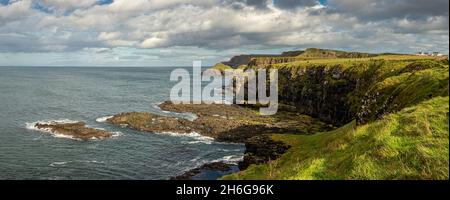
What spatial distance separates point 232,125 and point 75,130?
3482 centimetres

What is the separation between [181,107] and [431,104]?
107135 mm

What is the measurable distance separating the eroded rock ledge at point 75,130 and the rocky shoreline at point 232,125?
32.1 ft

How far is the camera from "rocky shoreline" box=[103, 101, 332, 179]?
6034 centimetres

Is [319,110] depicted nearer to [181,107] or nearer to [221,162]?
[181,107]

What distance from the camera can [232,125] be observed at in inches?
3740

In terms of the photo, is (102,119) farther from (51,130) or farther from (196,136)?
(196,136)

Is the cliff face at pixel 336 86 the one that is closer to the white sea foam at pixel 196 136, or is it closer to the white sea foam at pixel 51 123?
the white sea foam at pixel 196 136

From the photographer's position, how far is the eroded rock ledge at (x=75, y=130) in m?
78.9

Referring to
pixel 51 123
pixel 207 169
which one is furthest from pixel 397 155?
pixel 51 123

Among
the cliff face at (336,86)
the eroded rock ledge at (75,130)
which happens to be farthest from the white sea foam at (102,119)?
the cliff face at (336,86)

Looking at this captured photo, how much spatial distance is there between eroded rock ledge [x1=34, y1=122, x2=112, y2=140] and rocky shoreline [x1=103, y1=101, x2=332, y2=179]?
32.1ft
